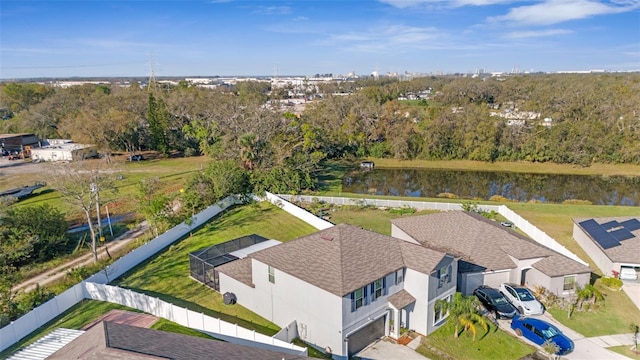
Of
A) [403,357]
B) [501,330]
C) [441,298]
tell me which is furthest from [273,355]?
[501,330]

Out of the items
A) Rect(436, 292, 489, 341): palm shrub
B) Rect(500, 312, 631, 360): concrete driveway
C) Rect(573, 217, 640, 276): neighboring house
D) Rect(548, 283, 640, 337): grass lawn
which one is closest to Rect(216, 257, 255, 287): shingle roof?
Rect(436, 292, 489, 341): palm shrub

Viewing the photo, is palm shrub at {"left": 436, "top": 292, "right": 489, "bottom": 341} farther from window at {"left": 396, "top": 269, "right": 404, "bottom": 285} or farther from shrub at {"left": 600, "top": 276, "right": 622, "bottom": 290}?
shrub at {"left": 600, "top": 276, "right": 622, "bottom": 290}

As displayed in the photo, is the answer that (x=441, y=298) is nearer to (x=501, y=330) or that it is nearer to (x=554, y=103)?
(x=501, y=330)

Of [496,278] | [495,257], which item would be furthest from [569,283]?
[495,257]

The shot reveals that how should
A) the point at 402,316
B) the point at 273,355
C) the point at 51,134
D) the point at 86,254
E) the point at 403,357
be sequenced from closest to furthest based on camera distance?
the point at 273,355 < the point at 403,357 < the point at 402,316 < the point at 86,254 < the point at 51,134

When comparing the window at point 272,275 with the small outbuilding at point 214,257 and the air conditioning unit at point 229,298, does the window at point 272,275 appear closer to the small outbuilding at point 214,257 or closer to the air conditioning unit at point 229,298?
the air conditioning unit at point 229,298
